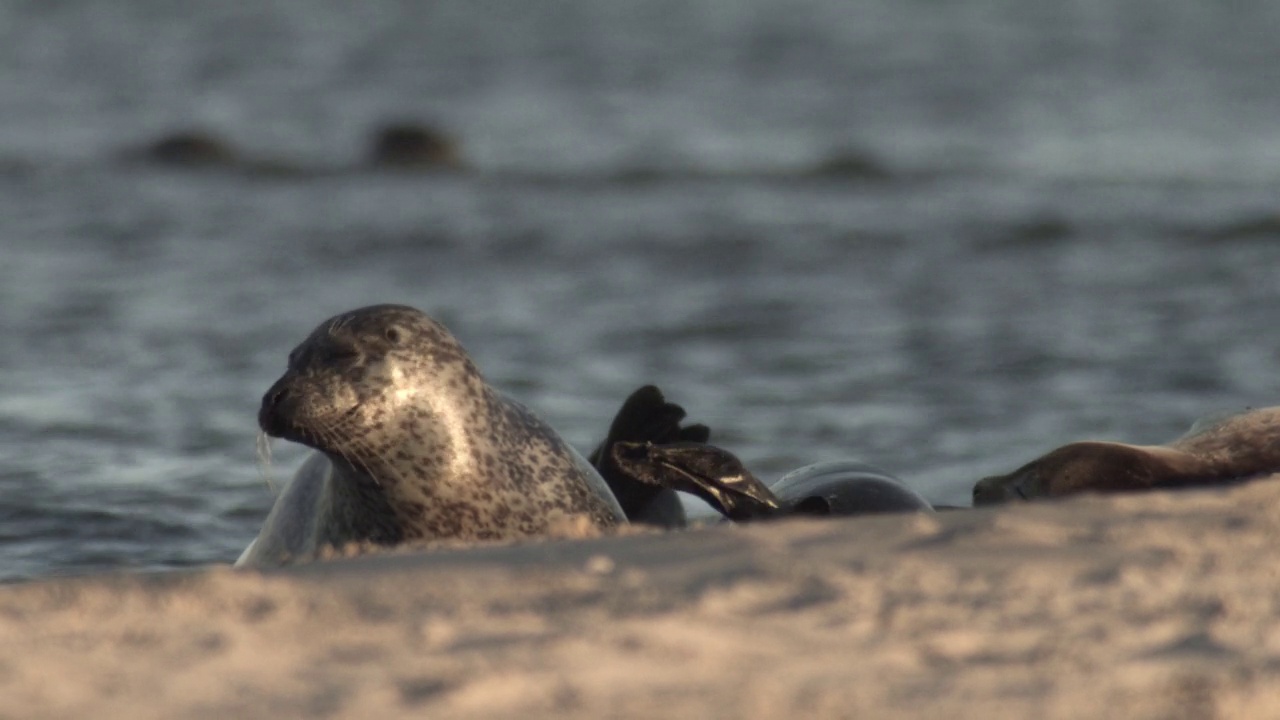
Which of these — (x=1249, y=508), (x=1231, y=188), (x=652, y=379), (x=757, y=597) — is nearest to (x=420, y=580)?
(x=757, y=597)

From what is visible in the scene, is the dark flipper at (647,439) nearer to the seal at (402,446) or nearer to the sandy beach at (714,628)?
the seal at (402,446)

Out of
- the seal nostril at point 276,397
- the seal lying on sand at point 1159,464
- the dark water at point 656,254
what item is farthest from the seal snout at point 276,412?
the seal lying on sand at point 1159,464

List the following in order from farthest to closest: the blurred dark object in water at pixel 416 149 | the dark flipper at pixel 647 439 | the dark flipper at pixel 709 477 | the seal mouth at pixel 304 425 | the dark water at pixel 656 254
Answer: the blurred dark object in water at pixel 416 149 → the dark water at pixel 656 254 → the dark flipper at pixel 647 439 → the dark flipper at pixel 709 477 → the seal mouth at pixel 304 425

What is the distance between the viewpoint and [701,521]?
233 inches

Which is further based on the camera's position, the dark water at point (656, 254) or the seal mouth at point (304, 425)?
the dark water at point (656, 254)

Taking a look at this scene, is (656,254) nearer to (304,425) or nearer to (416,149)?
(416,149)

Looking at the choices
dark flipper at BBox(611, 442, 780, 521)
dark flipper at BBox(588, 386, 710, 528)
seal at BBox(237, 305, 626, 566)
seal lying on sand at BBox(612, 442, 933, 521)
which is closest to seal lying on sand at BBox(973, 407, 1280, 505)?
seal lying on sand at BBox(612, 442, 933, 521)

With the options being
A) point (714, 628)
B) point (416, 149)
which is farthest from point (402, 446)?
point (416, 149)

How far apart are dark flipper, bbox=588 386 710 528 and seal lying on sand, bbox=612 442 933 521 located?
9.6 inches

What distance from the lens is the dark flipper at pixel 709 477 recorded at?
5.03m

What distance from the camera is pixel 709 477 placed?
198 inches

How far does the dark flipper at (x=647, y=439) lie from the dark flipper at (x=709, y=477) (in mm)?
277

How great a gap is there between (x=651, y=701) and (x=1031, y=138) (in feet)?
55.7

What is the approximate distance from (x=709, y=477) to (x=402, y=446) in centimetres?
80
